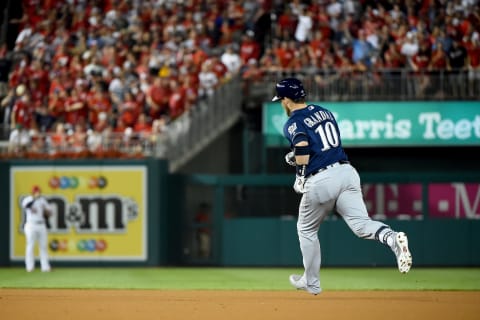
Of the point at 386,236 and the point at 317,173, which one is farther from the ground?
the point at 317,173

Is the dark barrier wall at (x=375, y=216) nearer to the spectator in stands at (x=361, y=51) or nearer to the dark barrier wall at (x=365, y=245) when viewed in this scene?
the dark barrier wall at (x=365, y=245)

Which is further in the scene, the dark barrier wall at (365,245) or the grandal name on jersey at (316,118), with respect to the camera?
the dark barrier wall at (365,245)

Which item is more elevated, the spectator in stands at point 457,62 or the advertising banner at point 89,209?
the spectator in stands at point 457,62

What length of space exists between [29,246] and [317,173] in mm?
12079

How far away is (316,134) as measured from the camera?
11.1 metres

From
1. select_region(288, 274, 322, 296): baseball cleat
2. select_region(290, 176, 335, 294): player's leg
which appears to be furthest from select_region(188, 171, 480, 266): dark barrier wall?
select_region(290, 176, 335, 294): player's leg

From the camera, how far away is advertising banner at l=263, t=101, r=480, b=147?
23891 millimetres

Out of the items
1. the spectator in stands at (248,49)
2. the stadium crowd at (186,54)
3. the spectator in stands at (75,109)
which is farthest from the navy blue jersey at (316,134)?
the spectator in stands at (75,109)

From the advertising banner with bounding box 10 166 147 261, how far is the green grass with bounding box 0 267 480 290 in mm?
730

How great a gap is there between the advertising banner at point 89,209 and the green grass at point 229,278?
73cm

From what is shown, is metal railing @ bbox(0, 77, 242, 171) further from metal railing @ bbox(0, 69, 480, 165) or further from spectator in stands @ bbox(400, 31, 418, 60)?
spectator in stands @ bbox(400, 31, 418, 60)

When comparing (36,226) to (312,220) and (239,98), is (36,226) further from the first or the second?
(312,220)

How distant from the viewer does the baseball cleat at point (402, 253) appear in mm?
10586

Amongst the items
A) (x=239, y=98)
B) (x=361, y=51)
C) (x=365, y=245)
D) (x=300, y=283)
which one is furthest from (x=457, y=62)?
(x=300, y=283)
